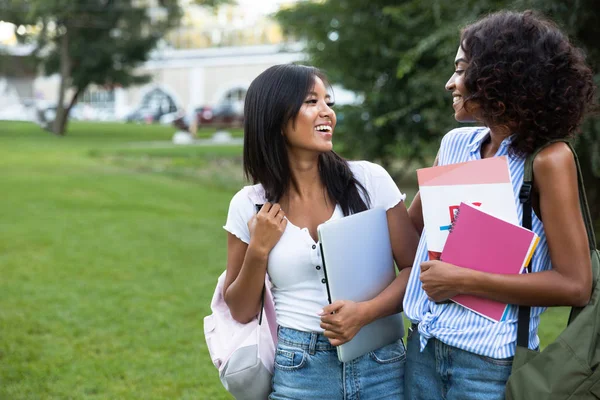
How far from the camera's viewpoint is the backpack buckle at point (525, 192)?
185cm

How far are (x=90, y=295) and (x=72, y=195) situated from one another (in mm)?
5718

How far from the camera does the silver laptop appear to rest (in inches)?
83.8

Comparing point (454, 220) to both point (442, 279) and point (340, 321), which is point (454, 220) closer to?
point (442, 279)

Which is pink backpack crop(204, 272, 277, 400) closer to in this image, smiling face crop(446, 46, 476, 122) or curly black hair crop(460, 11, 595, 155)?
smiling face crop(446, 46, 476, 122)

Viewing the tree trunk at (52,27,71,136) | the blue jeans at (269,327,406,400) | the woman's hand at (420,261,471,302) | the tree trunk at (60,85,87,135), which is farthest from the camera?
the tree trunk at (60,85,87,135)

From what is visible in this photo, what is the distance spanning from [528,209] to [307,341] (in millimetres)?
779

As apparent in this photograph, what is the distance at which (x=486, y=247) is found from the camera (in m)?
1.91

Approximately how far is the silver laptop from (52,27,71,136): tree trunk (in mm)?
28995

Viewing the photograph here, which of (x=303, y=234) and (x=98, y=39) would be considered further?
(x=98, y=39)

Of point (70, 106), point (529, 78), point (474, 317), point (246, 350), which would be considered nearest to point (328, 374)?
point (246, 350)

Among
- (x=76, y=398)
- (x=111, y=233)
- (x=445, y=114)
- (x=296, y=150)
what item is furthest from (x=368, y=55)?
(x=296, y=150)

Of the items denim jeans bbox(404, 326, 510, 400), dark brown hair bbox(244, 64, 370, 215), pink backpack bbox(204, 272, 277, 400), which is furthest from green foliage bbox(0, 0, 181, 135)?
denim jeans bbox(404, 326, 510, 400)

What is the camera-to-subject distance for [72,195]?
38.4ft

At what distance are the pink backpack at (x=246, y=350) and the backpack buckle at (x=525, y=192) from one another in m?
0.87
